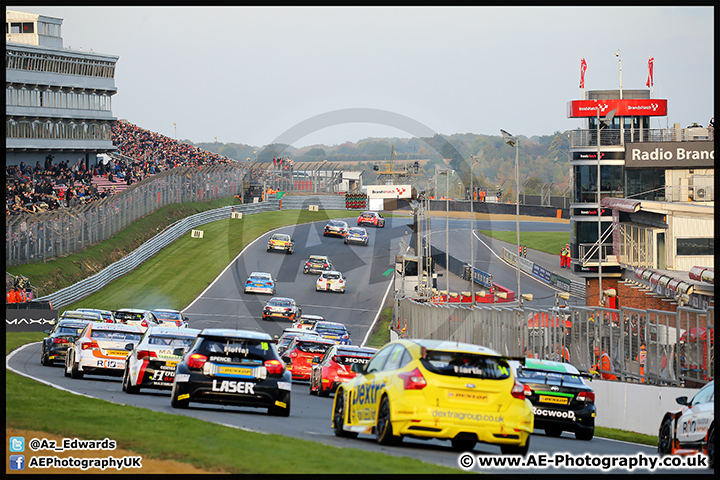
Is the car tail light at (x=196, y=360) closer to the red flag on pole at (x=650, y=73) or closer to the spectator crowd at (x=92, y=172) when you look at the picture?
the spectator crowd at (x=92, y=172)

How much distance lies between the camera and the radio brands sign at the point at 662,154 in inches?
2547

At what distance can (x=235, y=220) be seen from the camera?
8944 cm

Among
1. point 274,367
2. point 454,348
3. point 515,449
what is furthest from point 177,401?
point 515,449

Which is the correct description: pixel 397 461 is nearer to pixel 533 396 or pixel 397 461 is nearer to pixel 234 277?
pixel 533 396

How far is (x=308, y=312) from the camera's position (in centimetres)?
5731

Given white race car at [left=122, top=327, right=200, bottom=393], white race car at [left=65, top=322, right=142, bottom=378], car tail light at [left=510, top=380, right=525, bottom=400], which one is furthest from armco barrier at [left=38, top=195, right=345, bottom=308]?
car tail light at [left=510, top=380, right=525, bottom=400]

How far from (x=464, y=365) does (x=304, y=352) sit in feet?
52.0

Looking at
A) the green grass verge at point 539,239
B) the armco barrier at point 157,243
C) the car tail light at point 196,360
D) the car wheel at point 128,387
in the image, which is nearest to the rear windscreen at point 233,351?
the car tail light at point 196,360

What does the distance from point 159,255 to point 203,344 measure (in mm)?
56548

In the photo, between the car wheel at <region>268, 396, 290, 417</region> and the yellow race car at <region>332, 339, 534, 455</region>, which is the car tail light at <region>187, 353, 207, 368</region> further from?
the yellow race car at <region>332, 339, 534, 455</region>

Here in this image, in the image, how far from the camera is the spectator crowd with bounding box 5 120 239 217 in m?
57.9

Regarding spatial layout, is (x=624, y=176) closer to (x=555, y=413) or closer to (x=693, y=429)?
(x=555, y=413)

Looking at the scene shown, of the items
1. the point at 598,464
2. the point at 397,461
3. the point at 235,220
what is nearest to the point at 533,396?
the point at 598,464

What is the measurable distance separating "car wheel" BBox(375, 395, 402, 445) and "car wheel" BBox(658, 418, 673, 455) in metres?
4.20
